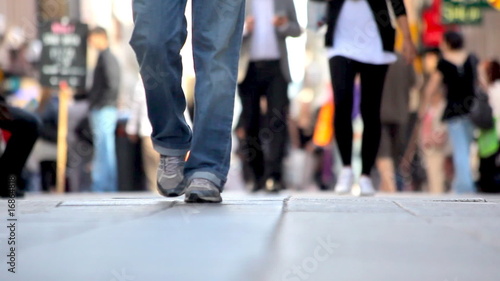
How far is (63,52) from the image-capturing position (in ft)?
55.2

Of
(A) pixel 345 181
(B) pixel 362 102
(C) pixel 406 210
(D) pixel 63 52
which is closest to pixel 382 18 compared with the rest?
(B) pixel 362 102

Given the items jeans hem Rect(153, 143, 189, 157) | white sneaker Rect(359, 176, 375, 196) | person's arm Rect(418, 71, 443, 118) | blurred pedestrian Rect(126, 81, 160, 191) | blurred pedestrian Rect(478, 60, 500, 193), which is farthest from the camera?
blurred pedestrian Rect(126, 81, 160, 191)

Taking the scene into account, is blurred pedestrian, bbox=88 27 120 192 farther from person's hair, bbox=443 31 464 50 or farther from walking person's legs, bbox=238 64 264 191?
walking person's legs, bbox=238 64 264 191

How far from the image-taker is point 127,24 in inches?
883

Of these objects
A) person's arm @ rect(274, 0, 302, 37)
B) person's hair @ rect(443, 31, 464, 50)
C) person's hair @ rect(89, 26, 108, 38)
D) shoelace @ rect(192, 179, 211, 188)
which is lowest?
shoelace @ rect(192, 179, 211, 188)

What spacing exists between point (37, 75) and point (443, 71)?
6.12 m

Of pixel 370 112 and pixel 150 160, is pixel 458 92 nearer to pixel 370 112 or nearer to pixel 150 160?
pixel 150 160

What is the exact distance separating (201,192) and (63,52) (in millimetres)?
11613

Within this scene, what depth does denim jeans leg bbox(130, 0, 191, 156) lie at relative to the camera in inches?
221

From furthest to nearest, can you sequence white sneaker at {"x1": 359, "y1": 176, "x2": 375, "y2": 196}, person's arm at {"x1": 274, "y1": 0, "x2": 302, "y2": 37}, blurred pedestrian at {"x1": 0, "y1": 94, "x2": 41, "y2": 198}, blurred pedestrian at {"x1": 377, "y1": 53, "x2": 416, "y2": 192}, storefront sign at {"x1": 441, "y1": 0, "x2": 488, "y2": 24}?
storefront sign at {"x1": 441, "y1": 0, "x2": 488, "y2": 24} → blurred pedestrian at {"x1": 377, "y1": 53, "x2": 416, "y2": 192} → person's arm at {"x1": 274, "y1": 0, "x2": 302, "y2": 37} → white sneaker at {"x1": 359, "y1": 176, "x2": 375, "y2": 196} → blurred pedestrian at {"x1": 0, "y1": 94, "x2": 41, "y2": 198}

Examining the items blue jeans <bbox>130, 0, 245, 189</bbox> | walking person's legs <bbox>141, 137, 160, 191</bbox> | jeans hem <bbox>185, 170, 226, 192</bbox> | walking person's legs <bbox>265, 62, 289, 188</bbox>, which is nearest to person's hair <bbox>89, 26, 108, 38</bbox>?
walking person's legs <bbox>141, 137, 160, 191</bbox>

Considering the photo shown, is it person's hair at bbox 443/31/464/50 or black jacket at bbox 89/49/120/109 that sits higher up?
person's hair at bbox 443/31/464/50

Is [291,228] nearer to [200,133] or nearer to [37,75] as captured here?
[200,133]

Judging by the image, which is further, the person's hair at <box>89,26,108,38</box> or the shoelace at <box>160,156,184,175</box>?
the person's hair at <box>89,26,108,38</box>
